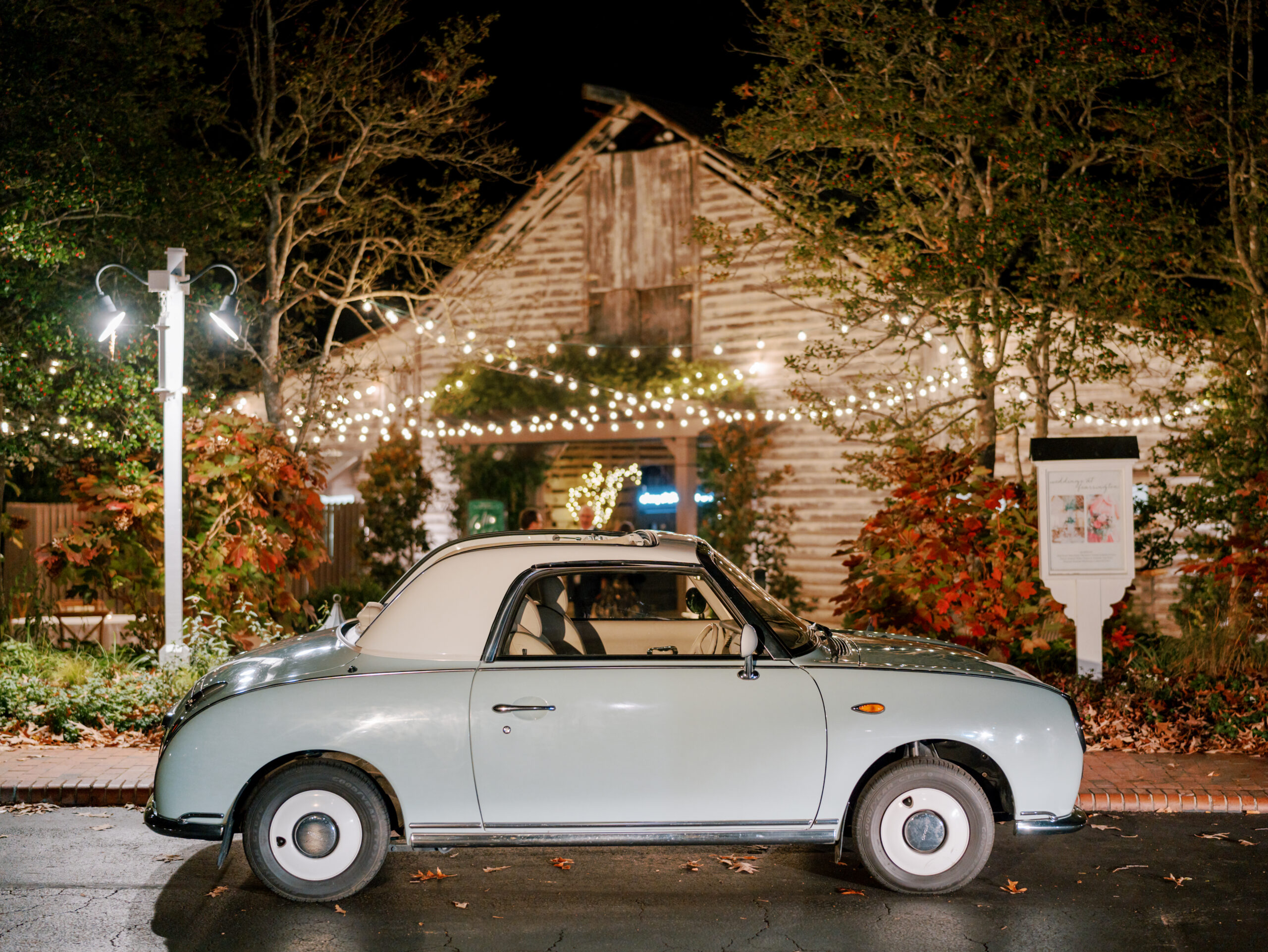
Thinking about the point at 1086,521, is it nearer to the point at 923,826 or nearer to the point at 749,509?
the point at 923,826

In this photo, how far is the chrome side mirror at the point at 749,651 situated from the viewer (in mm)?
5238

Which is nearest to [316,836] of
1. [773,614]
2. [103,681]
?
[773,614]

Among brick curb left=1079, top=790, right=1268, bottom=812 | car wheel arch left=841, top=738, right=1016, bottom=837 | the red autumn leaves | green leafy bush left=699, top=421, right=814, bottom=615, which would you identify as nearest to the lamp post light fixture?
the red autumn leaves

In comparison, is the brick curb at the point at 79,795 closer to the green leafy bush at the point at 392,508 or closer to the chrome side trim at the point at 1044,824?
the chrome side trim at the point at 1044,824

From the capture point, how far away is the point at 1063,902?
5508mm

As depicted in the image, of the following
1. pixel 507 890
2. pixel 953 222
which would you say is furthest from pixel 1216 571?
pixel 507 890

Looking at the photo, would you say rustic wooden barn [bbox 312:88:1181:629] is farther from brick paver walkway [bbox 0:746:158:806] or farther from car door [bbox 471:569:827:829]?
car door [bbox 471:569:827:829]

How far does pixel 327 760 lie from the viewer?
212 inches

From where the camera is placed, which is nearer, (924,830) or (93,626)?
(924,830)

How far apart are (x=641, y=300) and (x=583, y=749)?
13.9 meters

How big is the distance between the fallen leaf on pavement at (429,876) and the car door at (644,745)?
0.79 meters

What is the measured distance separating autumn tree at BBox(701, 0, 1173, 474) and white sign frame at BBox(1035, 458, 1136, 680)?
183 centimetres

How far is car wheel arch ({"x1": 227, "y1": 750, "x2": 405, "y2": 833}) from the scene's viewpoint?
17.7ft

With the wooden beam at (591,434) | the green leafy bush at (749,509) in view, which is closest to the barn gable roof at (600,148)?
the wooden beam at (591,434)
